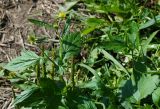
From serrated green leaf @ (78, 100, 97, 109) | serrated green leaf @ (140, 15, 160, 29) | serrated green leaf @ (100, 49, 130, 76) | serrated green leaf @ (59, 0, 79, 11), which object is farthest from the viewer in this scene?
serrated green leaf @ (59, 0, 79, 11)

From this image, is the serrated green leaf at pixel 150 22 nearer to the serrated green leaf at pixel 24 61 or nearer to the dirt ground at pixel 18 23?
the dirt ground at pixel 18 23

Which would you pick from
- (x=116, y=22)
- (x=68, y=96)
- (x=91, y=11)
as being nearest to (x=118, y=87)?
(x=68, y=96)

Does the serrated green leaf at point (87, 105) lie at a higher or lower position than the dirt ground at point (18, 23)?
lower

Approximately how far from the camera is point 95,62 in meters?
2.51

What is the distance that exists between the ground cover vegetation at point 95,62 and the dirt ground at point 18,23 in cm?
6

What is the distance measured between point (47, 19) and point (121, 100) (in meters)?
0.95

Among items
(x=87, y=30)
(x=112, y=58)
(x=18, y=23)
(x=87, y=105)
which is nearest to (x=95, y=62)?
(x=112, y=58)

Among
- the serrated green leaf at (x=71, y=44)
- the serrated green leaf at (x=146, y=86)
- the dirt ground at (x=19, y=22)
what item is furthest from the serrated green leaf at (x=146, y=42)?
the dirt ground at (x=19, y=22)

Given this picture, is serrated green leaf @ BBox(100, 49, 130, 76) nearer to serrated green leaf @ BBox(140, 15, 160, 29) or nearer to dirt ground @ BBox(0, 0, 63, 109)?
serrated green leaf @ BBox(140, 15, 160, 29)

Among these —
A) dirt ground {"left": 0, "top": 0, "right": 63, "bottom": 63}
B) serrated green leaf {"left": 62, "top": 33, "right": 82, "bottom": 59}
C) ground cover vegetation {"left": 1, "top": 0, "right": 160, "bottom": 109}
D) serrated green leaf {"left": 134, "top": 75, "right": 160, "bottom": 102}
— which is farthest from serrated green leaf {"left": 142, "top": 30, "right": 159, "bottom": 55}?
dirt ground {"left": 0, "top": 0, "right": 63, "bottom": 63}

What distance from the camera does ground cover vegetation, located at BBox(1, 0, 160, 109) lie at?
2.07 meters

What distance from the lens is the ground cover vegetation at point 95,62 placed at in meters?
2.07

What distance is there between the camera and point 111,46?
223 cm

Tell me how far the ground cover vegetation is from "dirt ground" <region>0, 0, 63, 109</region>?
0.20ft
